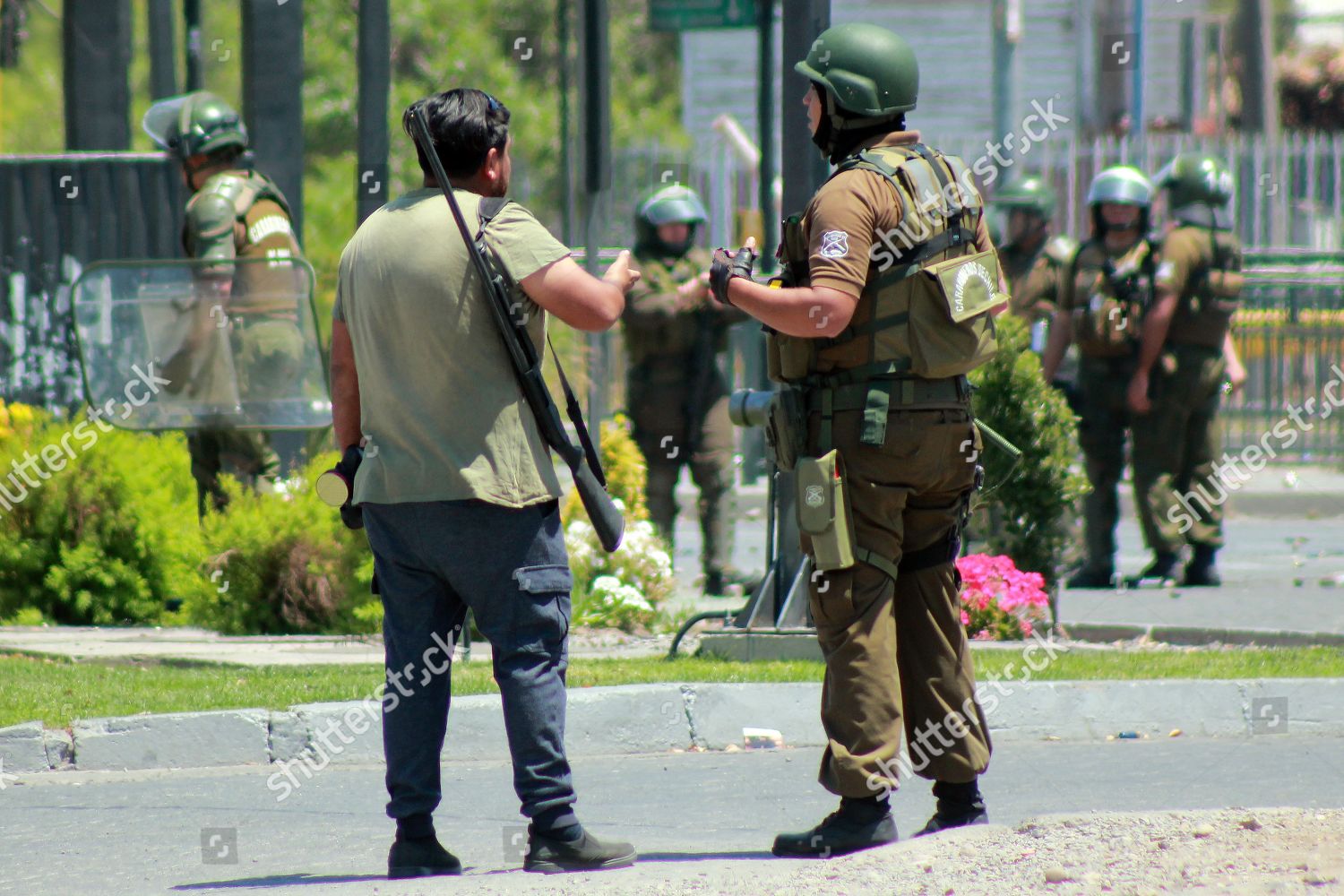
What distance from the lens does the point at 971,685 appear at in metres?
4.53

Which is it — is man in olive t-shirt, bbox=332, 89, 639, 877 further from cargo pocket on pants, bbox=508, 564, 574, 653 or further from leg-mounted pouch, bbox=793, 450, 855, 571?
leg-mounted pouch, bbox=793, 450, 855, 571

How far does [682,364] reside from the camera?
10086 millimetres

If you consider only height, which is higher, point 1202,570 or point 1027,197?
point 1027,197

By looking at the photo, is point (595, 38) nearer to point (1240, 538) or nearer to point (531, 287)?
point (531, 287)

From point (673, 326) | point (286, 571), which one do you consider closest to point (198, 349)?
point (286, 571)

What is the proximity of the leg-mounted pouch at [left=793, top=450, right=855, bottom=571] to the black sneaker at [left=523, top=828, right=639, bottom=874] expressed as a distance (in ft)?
2.54

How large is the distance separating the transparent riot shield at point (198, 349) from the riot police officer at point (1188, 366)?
412cm

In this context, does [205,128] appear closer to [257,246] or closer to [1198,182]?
[257,246]

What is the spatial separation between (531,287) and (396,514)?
0.56 metres

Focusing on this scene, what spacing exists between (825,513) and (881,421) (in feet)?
0.77

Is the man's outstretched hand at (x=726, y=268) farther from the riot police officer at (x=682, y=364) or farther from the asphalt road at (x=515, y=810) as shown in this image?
the riot police officer at (x=682, y=364)

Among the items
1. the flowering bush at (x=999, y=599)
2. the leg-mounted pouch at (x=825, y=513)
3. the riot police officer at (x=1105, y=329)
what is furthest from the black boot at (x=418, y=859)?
the riot police officer at (x=1105, y=329)

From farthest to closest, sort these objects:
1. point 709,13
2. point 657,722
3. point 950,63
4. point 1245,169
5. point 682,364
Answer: point 950,63, point 1245,169, point 709,13, point 682,364, point 657,722

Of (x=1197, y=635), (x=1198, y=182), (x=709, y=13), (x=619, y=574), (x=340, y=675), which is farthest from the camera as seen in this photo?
(x=709, y=13)
